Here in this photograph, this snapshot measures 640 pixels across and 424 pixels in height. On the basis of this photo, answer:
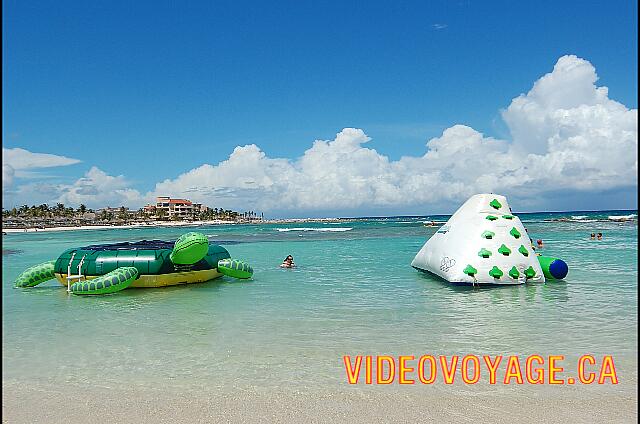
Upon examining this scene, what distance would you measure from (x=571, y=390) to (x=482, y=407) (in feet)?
3.82

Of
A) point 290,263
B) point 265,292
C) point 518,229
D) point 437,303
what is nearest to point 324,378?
point 437,303

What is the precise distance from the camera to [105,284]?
468 inches

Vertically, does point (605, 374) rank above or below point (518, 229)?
below

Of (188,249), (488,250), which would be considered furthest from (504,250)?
(188,249)

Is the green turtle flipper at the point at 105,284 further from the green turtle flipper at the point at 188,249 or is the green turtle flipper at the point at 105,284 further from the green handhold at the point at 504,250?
the green handhold at the point at 504,250

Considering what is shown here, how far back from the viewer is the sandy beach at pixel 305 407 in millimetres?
4906

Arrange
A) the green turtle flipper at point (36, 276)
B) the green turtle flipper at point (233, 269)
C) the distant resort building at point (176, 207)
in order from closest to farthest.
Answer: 1. the green turtle flipper at point (36, 276)
2. the green turtle flipper at point (233, 269)
3. the distant resort building at point (176, 207)

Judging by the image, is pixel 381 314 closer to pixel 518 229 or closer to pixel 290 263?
pixel 518 229

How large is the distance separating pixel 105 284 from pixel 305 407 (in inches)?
323

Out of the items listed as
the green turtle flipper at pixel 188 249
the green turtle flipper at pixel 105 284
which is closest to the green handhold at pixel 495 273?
the green turtle flipper at pixel 188 249

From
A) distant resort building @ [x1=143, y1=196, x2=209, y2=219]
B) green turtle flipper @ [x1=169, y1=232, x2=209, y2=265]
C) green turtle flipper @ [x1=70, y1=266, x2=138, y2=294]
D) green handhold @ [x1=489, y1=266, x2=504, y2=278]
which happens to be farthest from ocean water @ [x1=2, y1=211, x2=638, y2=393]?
distant resort building @ [x1=143, y1=196, x2=209, y2=219]

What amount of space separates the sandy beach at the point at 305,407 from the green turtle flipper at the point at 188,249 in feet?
23.6

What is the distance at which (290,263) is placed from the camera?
18.6 m

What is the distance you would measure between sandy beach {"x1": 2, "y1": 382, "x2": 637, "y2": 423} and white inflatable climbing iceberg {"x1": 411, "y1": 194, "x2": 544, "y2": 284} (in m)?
6.61
